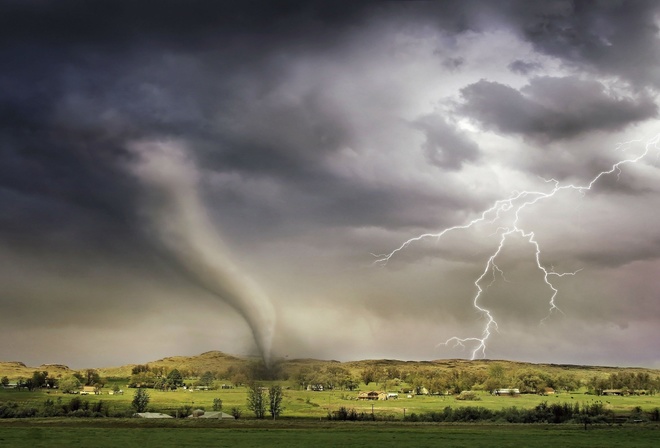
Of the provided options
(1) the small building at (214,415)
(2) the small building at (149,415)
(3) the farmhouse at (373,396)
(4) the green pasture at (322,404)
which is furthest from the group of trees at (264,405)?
(3) the farmhouse at (373,396)

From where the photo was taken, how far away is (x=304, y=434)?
78.8 m

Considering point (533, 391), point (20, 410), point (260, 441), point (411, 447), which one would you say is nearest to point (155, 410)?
point (20, 410)

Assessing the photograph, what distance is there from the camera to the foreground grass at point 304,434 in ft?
217

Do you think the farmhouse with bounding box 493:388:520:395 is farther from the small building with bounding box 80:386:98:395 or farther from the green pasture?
the small building with bounding box 80:386:98:395

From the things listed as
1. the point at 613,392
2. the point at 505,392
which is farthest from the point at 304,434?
the point at 613,392

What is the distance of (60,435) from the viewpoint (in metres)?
73.6

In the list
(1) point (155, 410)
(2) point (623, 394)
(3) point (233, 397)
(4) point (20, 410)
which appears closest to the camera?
(4) point (20, 410)

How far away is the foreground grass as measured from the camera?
66062 millimetres

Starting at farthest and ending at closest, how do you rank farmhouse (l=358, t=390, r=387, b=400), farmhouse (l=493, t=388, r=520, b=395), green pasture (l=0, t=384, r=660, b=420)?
farmhouse (l=493, t=388, r=520, b=395) → farmhouse (l=358, t=390, r=387, b=400) → green pasture (l=0, t=384, r=660, b=420)

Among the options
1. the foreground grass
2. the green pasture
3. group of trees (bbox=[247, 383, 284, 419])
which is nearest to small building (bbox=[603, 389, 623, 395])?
the green pasture

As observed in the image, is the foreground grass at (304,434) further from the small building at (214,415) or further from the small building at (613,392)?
the small building at (613,392)

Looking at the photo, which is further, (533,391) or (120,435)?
(533,391)

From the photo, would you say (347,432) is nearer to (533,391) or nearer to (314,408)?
(314,408)

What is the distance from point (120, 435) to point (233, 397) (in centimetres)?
9346
